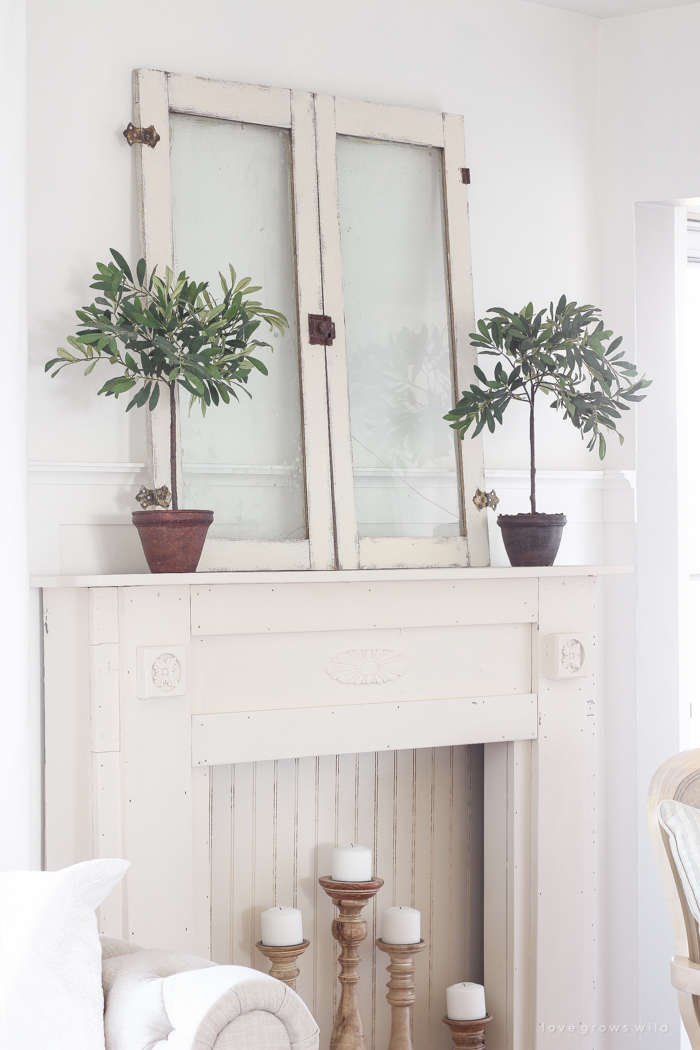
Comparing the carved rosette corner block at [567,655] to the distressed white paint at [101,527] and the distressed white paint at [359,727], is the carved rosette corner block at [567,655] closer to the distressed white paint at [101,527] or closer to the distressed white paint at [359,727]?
the distressed white paint at [359,727]

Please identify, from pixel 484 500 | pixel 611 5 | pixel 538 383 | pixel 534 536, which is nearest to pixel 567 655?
pixel 534 536

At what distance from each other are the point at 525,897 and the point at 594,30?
2.18m

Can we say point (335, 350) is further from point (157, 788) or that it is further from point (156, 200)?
point (157, 788)

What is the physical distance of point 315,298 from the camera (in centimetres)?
215

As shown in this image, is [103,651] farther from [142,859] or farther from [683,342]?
[683,342]

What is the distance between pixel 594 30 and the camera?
264 centimetres

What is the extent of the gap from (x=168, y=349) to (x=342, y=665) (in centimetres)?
71

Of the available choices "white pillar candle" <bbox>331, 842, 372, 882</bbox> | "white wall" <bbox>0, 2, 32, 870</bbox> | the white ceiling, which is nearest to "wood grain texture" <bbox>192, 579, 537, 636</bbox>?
"white wall" <bbox>0, 2, 32, 870</bbox>

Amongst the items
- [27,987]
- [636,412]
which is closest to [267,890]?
[27,987]

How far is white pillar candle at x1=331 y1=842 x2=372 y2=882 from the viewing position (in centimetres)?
211

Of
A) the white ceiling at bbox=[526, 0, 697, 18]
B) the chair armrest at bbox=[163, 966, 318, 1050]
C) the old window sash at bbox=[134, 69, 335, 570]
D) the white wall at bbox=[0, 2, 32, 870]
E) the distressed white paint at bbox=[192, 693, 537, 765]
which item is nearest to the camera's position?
the chair armrest at bbox=[163, 966, 318, 1050]

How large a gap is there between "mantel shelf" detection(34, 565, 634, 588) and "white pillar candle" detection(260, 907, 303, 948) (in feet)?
2.28

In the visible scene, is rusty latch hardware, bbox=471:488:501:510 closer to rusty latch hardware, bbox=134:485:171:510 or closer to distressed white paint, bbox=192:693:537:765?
distressed white paint, bbox=192:693:537:765

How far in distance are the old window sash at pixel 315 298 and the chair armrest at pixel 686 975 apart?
0.89 m
